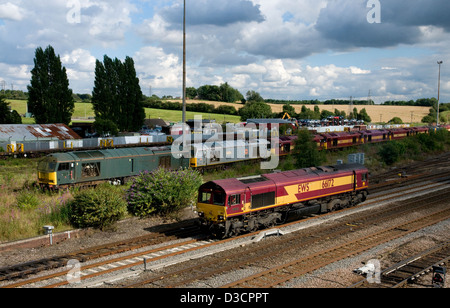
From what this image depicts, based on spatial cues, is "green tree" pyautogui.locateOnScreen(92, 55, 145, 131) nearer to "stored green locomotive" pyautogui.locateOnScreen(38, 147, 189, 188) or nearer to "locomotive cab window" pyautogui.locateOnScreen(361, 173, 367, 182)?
"stored green locomotive" pyautogui.locateOnScreen(38, 147, 189, 188)

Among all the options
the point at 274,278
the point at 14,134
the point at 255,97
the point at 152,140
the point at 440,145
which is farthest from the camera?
the point at 255,97

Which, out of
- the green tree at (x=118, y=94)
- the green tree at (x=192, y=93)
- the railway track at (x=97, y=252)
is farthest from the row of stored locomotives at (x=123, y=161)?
the green tree at (x=192, y=93)

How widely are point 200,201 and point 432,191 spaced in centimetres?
2341

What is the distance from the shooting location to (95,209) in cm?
2056

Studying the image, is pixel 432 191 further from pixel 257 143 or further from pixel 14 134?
pixel 14 134

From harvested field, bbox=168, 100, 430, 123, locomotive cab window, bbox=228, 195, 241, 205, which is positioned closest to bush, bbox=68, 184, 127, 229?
locomotive cab window, bbox=228, 195, 241, 205

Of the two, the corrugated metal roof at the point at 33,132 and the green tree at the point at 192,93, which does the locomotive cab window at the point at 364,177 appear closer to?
the corrugated metal roof at the point at 33,132

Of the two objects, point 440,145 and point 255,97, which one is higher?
point 255,97

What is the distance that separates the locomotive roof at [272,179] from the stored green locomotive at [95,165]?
1143cm

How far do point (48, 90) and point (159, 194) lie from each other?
47.6m

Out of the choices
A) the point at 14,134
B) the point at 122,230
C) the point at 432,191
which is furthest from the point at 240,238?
the point at 14,134

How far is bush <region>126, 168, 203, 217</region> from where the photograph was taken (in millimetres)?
23078

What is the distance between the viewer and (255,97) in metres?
163

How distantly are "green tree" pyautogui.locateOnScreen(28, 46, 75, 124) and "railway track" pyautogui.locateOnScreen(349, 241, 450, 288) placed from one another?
192 feet
